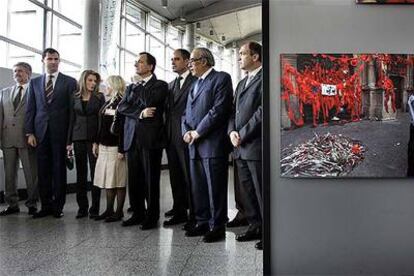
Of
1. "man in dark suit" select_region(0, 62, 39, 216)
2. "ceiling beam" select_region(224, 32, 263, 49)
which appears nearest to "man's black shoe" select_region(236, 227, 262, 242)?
"man in dark suit" select_region(0, 62, 39, 216)

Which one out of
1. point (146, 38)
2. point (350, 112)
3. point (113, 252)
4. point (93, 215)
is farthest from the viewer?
point (146, 38)

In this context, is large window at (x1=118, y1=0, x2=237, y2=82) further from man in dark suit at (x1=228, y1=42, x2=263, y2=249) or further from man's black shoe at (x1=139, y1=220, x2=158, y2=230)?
man in dark suit at (x1=228, y1=42, x2=263, y2=249)

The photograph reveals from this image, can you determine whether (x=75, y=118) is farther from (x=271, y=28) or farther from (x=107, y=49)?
(x=107, y=49)

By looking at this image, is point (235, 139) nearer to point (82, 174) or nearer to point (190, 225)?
point (190, 225)

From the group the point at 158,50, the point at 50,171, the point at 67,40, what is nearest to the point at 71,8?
the point at 67,40

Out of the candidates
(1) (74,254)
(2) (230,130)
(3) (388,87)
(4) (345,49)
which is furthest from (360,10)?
(1) (74,254)

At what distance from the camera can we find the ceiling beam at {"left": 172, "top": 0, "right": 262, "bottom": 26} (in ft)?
32.9

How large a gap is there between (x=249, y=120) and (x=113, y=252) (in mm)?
1306

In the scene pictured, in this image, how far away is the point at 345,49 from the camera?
6.60ft

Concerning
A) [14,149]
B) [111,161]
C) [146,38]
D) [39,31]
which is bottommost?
[111,161]

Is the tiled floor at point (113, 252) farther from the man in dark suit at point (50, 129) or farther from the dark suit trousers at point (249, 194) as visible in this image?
the man in dark suit at point (50, 129)

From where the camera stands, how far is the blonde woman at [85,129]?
12.4 feet

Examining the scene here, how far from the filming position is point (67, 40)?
6898mm

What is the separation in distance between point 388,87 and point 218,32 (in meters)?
11.2
